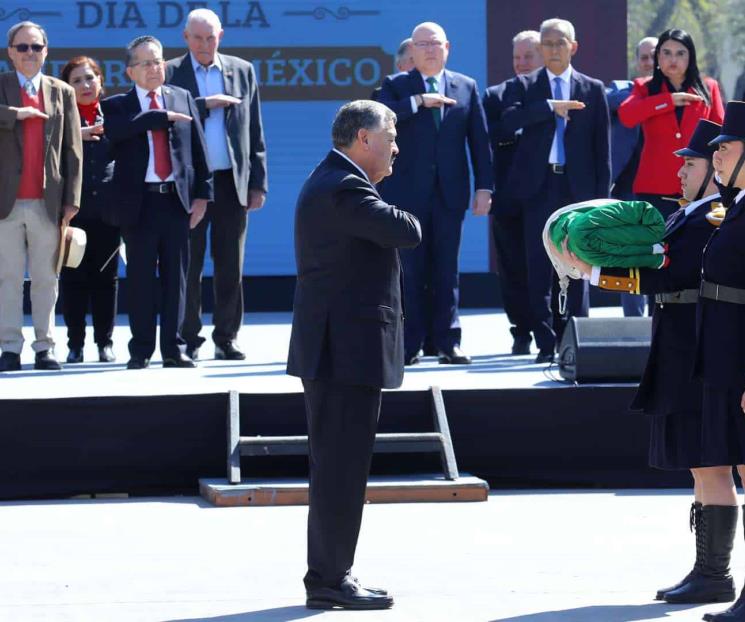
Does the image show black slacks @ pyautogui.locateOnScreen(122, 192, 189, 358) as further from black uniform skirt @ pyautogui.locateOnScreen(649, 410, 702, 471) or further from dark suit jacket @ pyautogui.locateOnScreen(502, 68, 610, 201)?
black uniform skirt @ pyautogui.locateOnScreen(649, 410, 702, 471)

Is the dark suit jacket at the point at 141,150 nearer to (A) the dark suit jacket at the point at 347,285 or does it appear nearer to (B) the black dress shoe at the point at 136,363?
(B) the black dress shoe at the point at 136,363

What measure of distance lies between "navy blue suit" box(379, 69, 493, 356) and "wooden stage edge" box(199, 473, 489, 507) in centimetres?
165

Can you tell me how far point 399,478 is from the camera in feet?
24.5

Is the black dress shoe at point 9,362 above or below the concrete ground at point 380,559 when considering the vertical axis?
above

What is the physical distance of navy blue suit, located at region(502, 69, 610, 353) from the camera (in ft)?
29.4

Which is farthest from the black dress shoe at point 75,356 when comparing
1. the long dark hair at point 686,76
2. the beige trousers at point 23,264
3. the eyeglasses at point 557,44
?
the long dark hair at point 686,76

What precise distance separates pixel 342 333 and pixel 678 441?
115 cm

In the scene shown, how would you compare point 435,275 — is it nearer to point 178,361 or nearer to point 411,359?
point 411,359

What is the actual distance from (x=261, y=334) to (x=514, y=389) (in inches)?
163

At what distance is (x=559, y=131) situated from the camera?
9047 millimetres

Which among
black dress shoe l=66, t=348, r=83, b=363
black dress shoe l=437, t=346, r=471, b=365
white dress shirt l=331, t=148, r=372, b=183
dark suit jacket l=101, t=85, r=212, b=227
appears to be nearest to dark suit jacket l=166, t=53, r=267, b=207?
dark suit jacket l=101, t=85, r=212, b=227

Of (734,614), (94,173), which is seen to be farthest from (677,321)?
(94,173)

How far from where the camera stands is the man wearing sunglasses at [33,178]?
8609 mm

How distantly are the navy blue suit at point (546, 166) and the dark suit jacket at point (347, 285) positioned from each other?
3.74 metres
